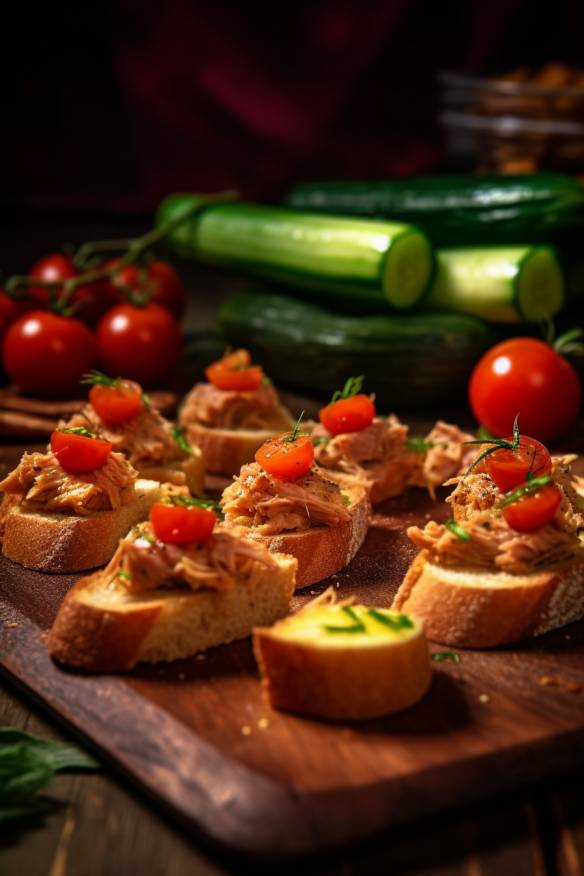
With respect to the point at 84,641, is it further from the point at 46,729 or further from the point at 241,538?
the point at 241,538

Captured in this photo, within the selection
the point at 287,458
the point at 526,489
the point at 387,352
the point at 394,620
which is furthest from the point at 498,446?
the point at 387,352

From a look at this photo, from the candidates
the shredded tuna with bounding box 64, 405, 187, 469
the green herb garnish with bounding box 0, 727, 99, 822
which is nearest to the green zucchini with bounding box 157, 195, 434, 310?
the shredded tuna with bounding box 64, 405, 187, 469

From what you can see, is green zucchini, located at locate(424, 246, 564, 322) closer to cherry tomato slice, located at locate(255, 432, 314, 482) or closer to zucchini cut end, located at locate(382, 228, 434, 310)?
zucchini cut end, located at locate(382, 228, 434, 310)

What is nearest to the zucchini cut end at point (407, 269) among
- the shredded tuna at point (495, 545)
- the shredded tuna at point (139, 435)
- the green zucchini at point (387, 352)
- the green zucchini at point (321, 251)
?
the green zucchini at point (321, 251)

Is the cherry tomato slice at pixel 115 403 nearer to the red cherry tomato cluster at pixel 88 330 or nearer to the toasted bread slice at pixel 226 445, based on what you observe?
the toasted bread slice at pixel 226 445

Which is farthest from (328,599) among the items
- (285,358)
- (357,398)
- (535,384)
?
(285,358)

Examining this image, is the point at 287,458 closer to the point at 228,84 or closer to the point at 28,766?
the point at 28,766
